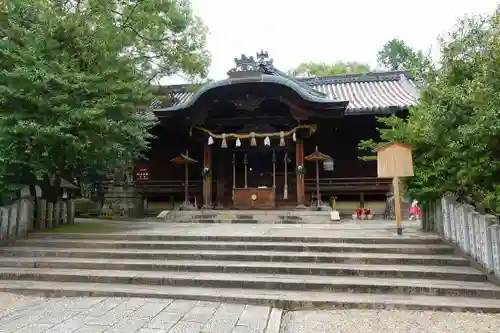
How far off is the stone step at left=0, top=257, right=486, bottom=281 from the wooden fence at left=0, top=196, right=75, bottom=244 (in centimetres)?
111

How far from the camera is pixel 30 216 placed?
8766 millimetres

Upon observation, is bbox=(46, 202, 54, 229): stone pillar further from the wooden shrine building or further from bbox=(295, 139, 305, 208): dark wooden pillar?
bbox=(295, 139, 305, 208): dark wooden pillar

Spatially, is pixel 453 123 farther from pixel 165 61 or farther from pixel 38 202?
pixel 165 61

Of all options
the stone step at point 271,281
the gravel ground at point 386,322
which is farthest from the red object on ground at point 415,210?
the gravel ground at point 386,322

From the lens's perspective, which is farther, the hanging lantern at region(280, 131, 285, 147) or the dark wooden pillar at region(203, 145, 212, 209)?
the dark wooden pillar at region(203, 145, 212, 209)

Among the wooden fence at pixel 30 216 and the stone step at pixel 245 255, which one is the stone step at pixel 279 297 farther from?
the wooden fence at pixel 30 216

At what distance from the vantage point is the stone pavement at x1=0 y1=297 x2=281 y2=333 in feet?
13.8

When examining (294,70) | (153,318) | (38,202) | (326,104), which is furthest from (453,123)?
(294,70)

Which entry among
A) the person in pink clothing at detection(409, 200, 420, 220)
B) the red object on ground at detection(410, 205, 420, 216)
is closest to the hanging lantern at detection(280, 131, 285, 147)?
the person in pink clothing at detection(409, 200, 420, 220)

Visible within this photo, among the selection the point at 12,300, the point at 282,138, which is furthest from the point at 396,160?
the point at 12,300

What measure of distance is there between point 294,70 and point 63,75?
32.2m

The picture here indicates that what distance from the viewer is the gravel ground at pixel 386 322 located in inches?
166

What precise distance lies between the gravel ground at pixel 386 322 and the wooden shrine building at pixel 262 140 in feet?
27.0

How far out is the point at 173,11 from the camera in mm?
13117
